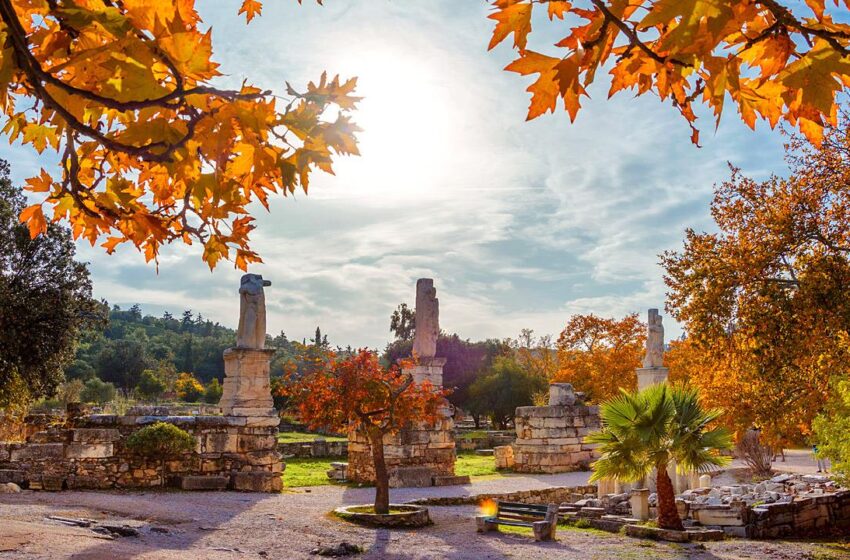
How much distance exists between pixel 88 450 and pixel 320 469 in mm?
7532

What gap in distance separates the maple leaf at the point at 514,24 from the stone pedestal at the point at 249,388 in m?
13.4

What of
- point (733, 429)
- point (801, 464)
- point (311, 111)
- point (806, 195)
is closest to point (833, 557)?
A: point (806, 195)

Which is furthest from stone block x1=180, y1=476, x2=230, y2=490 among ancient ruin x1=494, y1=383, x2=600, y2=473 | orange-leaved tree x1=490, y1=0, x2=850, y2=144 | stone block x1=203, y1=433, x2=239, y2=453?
orange-leaved tree x1=490, y1=0, x2=850, y2=144

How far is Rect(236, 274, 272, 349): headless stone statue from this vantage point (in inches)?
589

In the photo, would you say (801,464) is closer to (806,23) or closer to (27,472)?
(27,472)

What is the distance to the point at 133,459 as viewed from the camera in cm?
1338

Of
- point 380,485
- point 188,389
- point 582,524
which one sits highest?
point 188,389

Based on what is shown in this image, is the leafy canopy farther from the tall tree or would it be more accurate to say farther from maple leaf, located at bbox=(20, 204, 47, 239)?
the tall tree

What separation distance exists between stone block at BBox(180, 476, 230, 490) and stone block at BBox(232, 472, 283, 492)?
0.22 metres

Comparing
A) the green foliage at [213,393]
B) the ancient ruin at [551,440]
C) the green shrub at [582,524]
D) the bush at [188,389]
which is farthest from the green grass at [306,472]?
the bush at [188,389]

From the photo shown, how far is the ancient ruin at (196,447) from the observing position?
12.4 metres

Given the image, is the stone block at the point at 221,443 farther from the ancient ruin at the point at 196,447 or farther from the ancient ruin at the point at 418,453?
the ancient ruin at the point at 418,453

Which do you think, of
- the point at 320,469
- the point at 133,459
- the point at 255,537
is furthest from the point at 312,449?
the point at 255,537

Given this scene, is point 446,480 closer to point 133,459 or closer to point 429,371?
point 429,371
